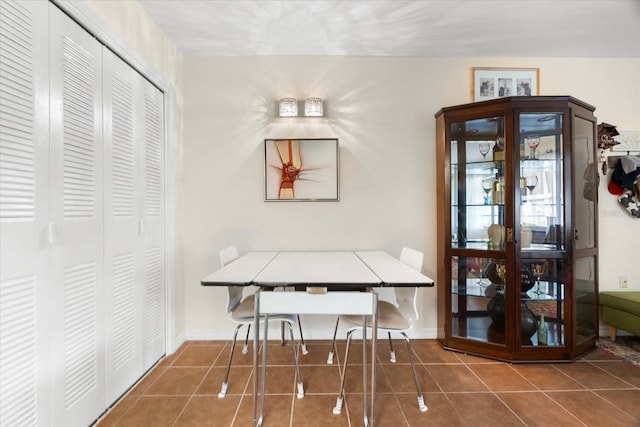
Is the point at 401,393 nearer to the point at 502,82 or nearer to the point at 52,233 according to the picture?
the point at 52,233

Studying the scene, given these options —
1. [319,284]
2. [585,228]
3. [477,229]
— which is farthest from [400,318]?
[585,228]

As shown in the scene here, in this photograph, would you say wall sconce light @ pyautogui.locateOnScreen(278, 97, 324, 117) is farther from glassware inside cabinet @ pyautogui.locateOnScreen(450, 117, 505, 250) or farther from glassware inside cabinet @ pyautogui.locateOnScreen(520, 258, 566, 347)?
glassware inside cabinet @ pyautogui.locateOnScreen(520, 258, 566, 347)

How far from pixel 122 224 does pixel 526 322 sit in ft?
9.67

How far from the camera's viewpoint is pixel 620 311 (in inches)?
98.3

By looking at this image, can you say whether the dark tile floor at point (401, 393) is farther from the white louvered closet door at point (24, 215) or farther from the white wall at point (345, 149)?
the white louvered closet door at point (24, 215)

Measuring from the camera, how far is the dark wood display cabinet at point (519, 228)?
222 cm

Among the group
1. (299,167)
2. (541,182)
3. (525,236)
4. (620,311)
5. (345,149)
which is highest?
(345,149)

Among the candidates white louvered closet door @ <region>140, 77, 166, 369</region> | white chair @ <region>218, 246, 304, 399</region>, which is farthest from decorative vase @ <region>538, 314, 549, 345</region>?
white louvered closet door @ <region>140, 77, 166, 369</region>

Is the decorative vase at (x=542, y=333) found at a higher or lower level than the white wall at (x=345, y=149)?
lower

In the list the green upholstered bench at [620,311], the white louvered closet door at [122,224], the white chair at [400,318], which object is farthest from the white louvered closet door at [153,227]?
the green upholstered bench at [620,311]

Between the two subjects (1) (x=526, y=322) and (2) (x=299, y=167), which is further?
(2) (x=299, y=167)

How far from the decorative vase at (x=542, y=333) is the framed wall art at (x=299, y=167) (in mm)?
1890

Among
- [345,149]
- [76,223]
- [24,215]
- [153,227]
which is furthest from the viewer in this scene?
[345,149]

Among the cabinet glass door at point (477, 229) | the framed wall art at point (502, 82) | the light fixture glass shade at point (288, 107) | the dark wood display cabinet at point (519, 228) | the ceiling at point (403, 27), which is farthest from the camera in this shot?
the framed wall art at point (502, 82)
